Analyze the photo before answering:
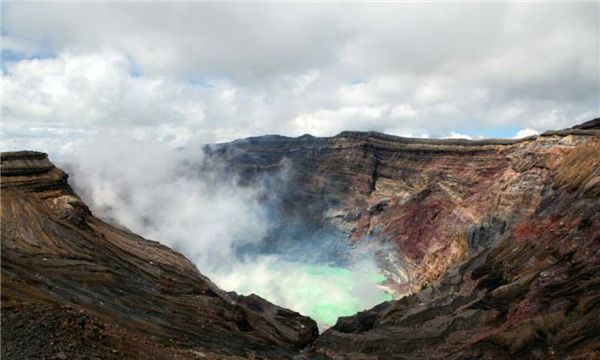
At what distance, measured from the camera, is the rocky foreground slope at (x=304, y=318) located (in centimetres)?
2381

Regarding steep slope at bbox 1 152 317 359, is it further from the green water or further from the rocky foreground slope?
the green water

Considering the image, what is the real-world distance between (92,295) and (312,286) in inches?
2409

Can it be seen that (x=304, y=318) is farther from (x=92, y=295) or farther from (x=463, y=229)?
(x=463, y=229)

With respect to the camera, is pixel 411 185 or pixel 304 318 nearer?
pixel 304 318

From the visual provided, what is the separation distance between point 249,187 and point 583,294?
94858 mm

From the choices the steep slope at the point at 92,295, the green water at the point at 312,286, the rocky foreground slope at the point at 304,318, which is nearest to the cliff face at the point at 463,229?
the rocky foreground slope at the point at 304,318

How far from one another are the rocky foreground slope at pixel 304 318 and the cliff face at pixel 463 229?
170 millimetres

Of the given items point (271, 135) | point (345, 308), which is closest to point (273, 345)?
point (345, 308)

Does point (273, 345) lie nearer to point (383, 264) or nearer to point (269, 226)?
point (383, 264)

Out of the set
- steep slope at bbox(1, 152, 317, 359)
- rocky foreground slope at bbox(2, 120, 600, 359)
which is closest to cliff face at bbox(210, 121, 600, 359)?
rocky foreground slope at bbox(2, 120, 600, 359)

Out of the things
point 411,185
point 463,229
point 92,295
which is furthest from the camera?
point 411,185

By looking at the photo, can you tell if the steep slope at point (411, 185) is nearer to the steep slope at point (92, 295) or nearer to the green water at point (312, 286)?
the green water at point (312, 286)

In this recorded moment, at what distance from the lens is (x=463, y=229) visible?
70938 mm

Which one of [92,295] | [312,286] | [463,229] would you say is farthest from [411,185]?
[92,295]
